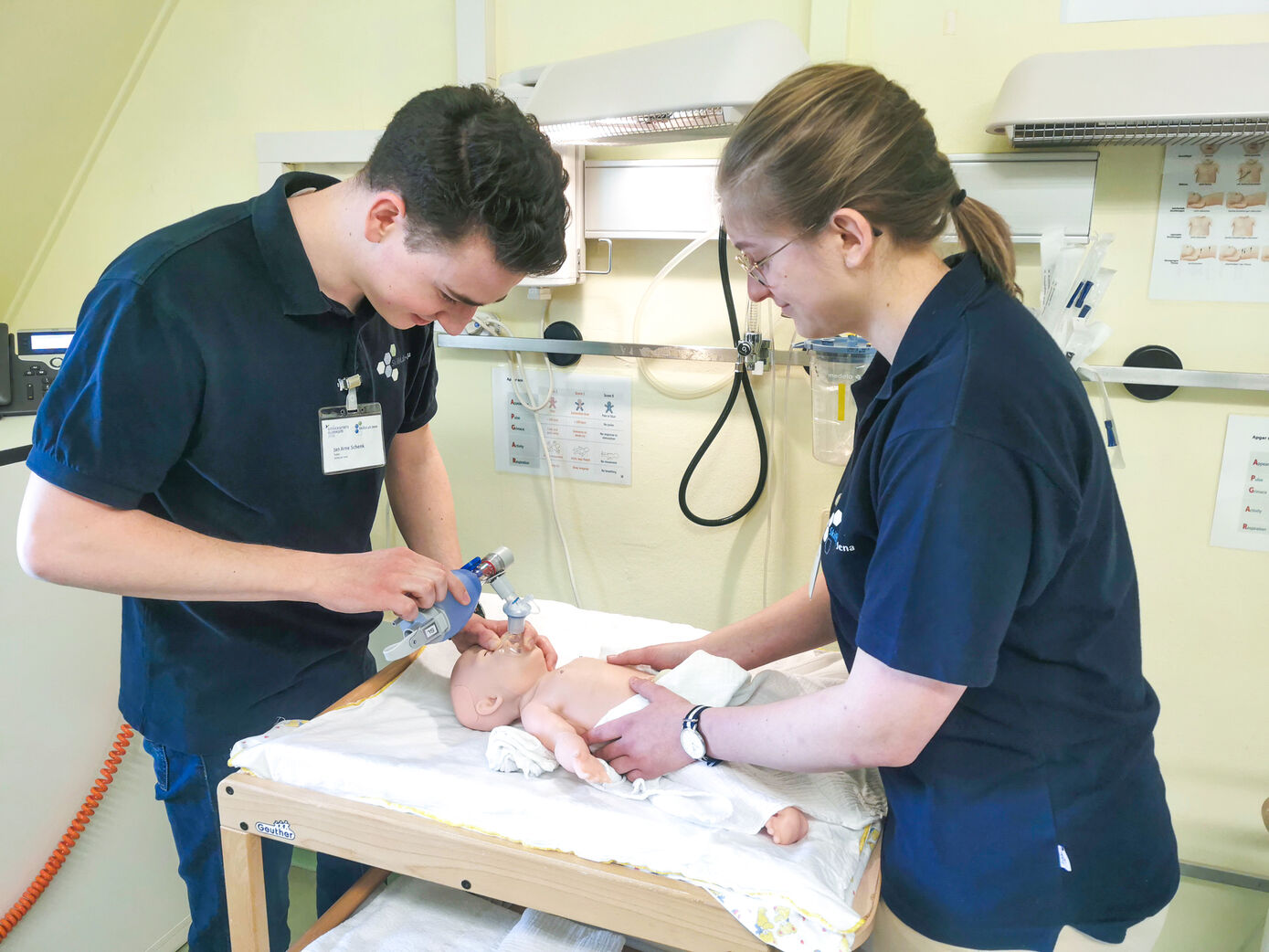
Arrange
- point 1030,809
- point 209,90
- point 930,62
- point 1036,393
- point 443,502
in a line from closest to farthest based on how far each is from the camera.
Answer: point 1036,393
point 1030,809
point 443,502
point 930,62
point 209,90

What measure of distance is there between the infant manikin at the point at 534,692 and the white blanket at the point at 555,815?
0.05 m

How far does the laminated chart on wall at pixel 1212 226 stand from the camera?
183cm

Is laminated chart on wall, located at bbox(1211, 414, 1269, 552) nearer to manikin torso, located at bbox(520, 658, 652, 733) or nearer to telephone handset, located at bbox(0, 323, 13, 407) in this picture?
manikin torso, located at bbox(520, 658, 652, 733)

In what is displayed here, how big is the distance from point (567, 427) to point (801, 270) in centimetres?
144

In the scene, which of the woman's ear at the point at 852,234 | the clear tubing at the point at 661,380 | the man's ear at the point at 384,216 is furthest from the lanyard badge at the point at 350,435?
the clear tubing at the point at 661,380

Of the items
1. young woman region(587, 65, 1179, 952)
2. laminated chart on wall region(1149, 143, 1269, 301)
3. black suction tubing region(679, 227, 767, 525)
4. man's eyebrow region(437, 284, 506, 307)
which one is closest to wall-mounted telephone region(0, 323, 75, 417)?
man's eyebrow region(437, 284, 506, 307)

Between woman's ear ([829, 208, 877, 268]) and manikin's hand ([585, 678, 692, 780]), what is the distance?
Answer: 662 millimetres

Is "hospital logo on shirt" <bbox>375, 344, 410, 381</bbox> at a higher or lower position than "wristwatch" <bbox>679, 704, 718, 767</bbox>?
→ higher

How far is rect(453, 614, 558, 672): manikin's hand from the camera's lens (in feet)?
5.43

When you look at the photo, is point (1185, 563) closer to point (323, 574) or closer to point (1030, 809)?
point (1030, 809)

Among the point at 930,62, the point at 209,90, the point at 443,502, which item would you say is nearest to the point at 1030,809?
the point at 443,502

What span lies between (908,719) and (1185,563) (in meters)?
1.40

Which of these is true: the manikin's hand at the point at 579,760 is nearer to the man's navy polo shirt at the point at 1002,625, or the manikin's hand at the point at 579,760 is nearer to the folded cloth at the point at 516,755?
the folded cloth at the point at 516,755

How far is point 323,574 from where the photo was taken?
51.4 inches
